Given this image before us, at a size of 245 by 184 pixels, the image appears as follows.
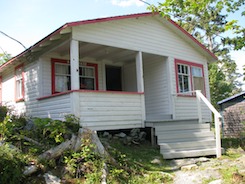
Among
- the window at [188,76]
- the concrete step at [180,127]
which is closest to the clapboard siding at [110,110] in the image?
the concrete step at [180,127]

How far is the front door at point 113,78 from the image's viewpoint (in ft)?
35.8

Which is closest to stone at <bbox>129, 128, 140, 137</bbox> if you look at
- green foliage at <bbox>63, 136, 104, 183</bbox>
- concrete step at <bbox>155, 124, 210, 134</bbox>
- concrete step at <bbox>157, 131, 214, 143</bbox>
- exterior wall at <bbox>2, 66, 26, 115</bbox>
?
concrete step at <bbox>155, 124, 210, 134</bbox>

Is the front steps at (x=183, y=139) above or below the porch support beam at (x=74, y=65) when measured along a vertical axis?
below

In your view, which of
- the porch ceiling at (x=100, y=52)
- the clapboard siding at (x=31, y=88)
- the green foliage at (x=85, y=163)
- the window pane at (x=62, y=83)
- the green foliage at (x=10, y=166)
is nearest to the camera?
the green foliage at (x=10, y=166)

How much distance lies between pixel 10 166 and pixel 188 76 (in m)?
8.05

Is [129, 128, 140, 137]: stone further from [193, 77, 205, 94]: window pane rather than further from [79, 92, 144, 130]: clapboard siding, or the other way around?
[193, 77, 205, 94]: window pane

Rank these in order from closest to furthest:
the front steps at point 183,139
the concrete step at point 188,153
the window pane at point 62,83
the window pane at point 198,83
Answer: the concrete step at point 188,153 < the front steps at point 183,139 < the window pane at point 62,83 < the window pane at point 198,83

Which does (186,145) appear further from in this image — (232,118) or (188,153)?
(232,118)

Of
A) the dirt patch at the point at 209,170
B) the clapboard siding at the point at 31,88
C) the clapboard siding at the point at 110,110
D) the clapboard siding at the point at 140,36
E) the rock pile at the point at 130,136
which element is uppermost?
the clapboard siding at the point at 140,36

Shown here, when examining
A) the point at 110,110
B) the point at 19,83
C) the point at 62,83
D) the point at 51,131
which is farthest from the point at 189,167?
the point at 19,83

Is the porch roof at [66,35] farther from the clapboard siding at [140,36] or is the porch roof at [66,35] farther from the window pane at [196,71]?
the window pane at [196,71]

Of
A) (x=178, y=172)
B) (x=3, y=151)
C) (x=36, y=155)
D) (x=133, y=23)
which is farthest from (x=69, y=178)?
(x=133, y=23)

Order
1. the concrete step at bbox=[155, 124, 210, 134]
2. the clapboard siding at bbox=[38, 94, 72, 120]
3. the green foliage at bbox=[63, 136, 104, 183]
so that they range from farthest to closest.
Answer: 1. the concrete step at bbox=[155, 124, 210, 134]
2. the clapboard siding at bbox=[38, 94, 72, 120]
3. the green foliage at bbox=[63, 136, 104, 183]

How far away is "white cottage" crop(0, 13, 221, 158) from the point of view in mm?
6969
